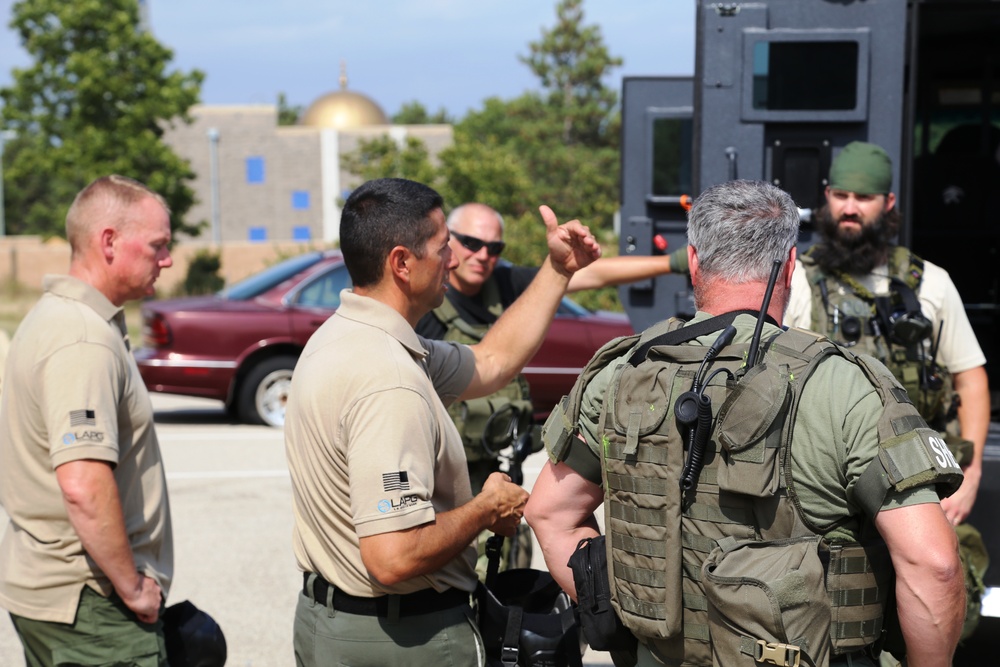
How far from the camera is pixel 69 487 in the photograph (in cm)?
282

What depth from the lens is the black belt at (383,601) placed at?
8.86ft

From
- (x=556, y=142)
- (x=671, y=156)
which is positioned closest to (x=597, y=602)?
(x=671, y=156)

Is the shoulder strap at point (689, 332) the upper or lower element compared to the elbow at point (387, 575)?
upper

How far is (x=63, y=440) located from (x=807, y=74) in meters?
3.28

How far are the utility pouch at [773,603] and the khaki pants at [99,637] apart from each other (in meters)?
1.55

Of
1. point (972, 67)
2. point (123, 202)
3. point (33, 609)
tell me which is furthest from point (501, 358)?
point (972, 67)

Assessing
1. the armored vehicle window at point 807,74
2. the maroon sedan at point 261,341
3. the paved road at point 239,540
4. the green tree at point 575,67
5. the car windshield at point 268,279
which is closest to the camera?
the armored vehicle window at point 807,74

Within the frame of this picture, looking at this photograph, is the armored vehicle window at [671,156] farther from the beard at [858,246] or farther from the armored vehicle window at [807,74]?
the beard at [858,246]

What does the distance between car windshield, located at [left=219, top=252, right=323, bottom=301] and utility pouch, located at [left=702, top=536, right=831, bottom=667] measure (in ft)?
30.0

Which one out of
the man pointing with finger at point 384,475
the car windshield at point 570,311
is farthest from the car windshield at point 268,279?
the man pointing with finger at point 384,475

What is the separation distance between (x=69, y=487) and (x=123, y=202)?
0.82m

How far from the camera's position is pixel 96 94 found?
31.0 meters

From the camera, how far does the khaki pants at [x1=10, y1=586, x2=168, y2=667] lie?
2.91m

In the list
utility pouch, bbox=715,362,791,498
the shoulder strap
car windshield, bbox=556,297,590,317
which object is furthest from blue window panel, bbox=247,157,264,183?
utility pouch, bbox=715,362,791,498
